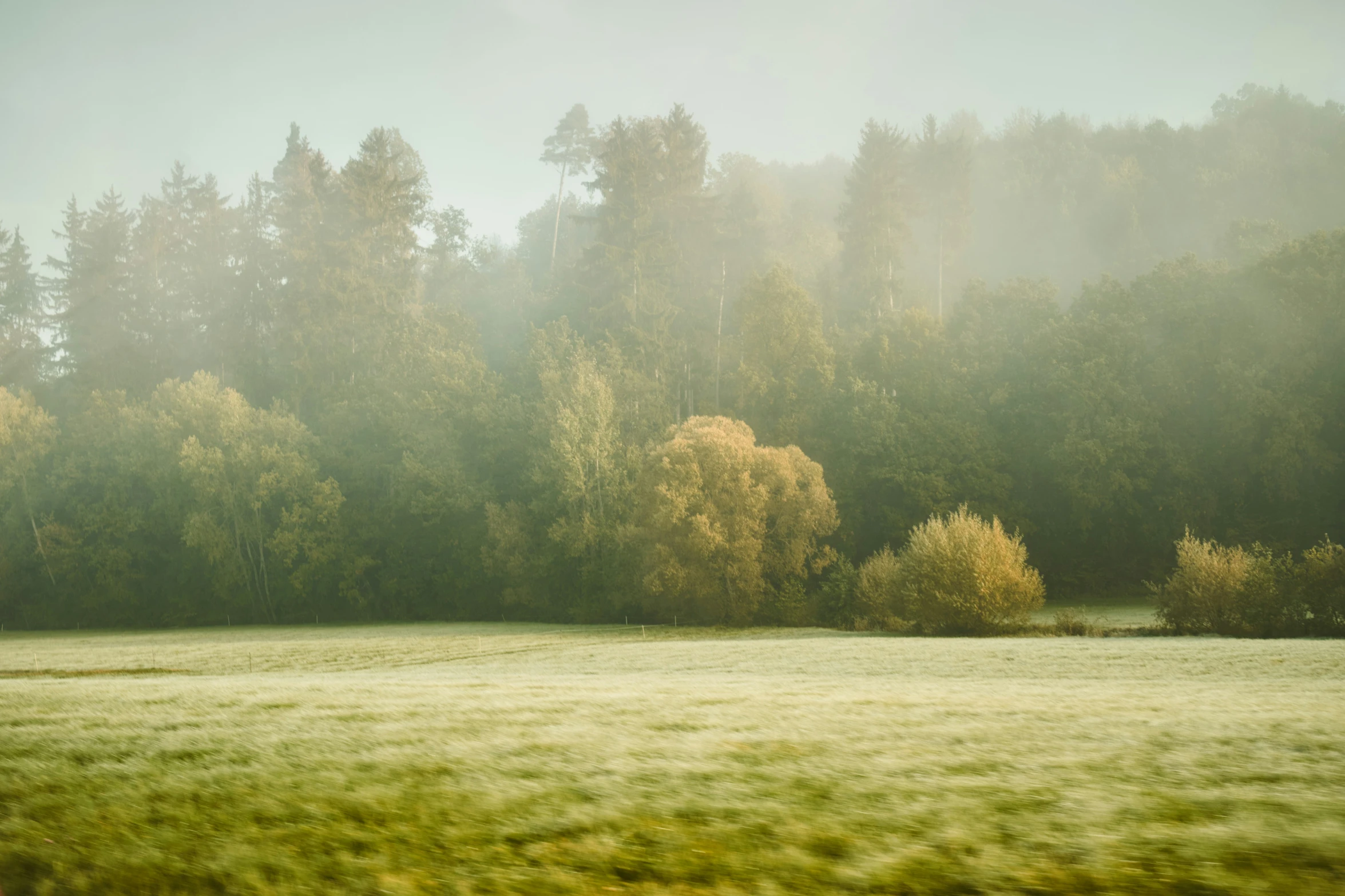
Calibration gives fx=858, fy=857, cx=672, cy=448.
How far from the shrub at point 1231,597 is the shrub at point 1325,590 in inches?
12.5

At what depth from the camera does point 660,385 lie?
200ft

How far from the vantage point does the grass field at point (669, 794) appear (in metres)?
3.63

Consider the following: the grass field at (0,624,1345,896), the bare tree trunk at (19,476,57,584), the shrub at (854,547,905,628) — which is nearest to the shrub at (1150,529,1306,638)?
the shrub at (854,547,905,628)

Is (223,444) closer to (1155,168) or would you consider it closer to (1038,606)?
(1038,606)

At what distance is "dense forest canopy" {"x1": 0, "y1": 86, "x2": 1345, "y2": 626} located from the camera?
165 feet

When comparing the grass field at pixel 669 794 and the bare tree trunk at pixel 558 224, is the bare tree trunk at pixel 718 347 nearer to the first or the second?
the bare tree trunk at pixel 558 224

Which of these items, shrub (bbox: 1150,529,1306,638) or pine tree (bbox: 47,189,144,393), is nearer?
shrub (bbox: 1150,529,1306,638)

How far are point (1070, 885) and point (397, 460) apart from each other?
6185 centimetres

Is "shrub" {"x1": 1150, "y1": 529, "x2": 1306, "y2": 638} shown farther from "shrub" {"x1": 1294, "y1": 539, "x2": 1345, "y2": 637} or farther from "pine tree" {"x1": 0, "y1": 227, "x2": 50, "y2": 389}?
"pine tree" {"x1": 0, "y1": 227, "x2": 50, "y2": 389}

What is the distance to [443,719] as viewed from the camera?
7.41 m

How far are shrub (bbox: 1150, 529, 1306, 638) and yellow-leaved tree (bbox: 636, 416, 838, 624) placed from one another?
58.2 feet

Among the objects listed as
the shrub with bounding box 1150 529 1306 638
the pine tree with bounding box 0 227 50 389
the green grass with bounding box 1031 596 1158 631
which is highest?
the pine tree with bounding box 0 227 50 389

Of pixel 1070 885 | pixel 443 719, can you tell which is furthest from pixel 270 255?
pixel 1070 885

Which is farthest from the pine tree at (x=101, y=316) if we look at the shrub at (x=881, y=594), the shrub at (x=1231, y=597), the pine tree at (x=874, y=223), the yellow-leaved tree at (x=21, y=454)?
the shrub at (x=1231, y=597)
